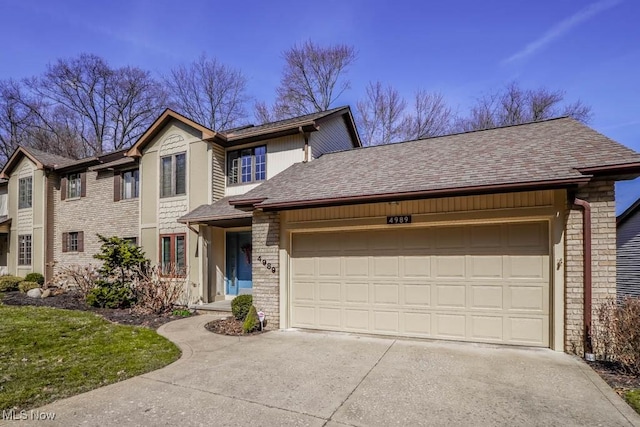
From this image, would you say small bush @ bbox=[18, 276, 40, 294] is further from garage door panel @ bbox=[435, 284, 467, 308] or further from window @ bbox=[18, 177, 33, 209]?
garage door panel @ bbox=[435, 284, 467, 308]

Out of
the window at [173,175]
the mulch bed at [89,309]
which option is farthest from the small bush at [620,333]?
the window at [173,175]

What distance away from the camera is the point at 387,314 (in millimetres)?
7406

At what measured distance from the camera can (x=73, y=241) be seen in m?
16.3

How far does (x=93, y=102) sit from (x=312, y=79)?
18.3 metres

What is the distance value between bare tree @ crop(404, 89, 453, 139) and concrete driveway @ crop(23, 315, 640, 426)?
18.4 m

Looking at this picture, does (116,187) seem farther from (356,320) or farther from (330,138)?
(356,320)

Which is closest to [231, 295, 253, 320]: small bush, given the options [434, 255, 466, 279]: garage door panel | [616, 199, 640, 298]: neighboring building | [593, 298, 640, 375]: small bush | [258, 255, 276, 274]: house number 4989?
[258, 255, 276, 274]: house number 4989

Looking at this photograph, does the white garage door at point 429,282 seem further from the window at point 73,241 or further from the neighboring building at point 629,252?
the window at point 73,241

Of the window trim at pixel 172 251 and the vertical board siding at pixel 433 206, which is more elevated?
the vertical board siding at pixel 433 206

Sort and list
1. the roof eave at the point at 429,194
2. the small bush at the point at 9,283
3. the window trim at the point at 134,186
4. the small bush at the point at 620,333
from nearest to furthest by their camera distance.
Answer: the small bush at the point at 620,333 < the roof eave at the point at 429,194 < the window trim at the point at 134,186 < the small bush at the point at 9,283

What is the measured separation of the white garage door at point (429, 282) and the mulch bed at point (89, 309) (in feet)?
13.6

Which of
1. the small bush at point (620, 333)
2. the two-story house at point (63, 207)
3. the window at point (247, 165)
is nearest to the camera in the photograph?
the small bush at point (620, 333)

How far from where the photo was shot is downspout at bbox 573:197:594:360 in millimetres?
5781

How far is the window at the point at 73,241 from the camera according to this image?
52.2 ft
